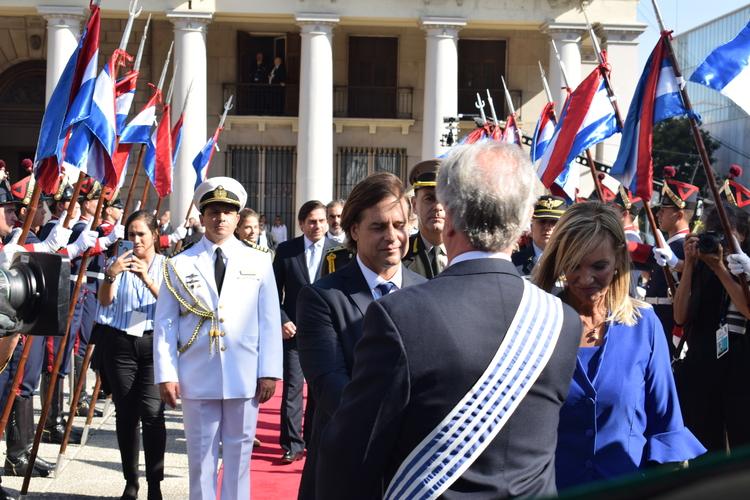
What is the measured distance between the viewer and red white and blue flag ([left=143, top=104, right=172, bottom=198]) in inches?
448

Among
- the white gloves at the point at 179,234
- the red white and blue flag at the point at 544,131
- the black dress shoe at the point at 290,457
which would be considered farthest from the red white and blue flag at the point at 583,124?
the white gloves at the point at 179,234

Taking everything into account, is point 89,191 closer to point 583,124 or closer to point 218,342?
point 583,124

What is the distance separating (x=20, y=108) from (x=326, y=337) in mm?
30636

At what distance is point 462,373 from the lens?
2383mm

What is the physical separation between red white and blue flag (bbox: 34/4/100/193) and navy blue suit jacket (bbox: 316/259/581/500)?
182 inches

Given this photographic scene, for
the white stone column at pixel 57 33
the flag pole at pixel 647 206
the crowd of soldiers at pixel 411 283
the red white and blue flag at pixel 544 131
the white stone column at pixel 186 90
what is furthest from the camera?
the white stone column at pixel 57 33

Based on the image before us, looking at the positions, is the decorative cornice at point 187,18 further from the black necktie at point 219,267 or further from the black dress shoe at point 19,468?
the black necktie at point 219,267

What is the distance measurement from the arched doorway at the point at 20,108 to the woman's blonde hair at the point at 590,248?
30.3 meters

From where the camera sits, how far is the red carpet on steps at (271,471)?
7.60 m

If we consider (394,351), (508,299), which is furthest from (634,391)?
(394,351)

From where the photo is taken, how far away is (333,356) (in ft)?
12.3

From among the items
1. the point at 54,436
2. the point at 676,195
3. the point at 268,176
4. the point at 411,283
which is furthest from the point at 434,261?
the point at 268,176

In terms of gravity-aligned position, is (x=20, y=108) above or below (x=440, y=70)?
below

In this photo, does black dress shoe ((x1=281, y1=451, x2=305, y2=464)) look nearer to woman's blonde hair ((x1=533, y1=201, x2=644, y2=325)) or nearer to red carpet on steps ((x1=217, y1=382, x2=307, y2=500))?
red carpet on steps ((x1=217, y1=382, x2=307, y2=500))
